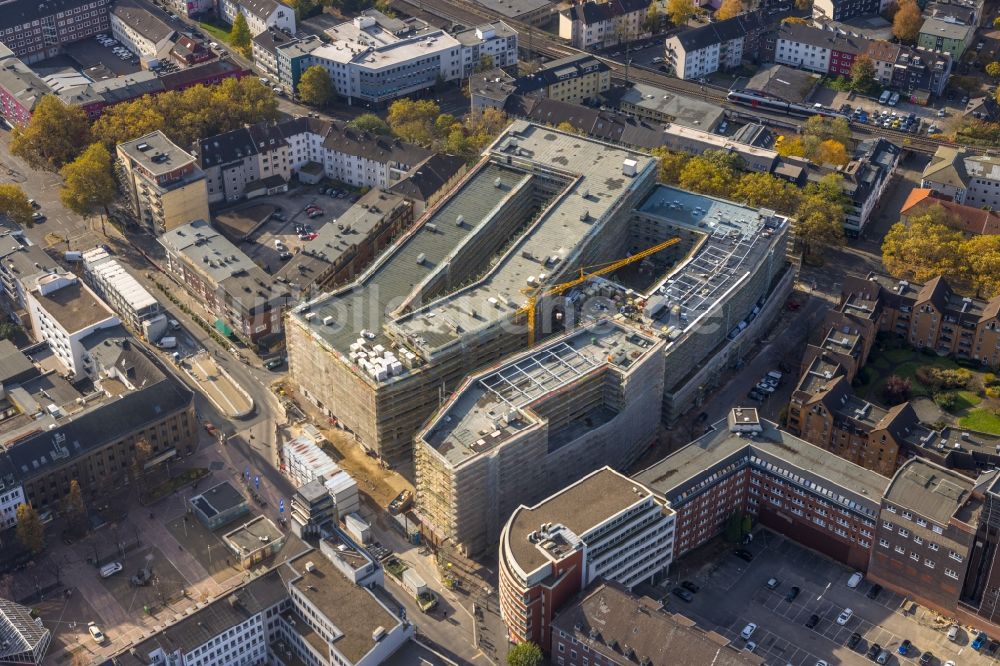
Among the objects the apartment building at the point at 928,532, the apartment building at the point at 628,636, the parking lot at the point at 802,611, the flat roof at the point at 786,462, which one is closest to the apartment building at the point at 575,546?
the apartment building at the point at 628,636

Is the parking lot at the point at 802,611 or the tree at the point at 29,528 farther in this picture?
the tree at the point at 29,528

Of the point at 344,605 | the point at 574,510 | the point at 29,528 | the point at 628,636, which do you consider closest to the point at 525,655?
the point at 628,636

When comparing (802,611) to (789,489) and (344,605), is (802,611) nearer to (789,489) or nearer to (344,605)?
(789,489)

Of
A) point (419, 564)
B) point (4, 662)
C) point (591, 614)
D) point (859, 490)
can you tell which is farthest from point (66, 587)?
point (859, 490)

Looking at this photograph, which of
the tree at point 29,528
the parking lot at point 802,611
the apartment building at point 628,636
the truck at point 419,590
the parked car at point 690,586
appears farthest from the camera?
the tree at point 29,528

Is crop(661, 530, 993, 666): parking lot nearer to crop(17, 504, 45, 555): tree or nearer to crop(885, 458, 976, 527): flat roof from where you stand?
crop(885, 458, 976, 527): flat roof

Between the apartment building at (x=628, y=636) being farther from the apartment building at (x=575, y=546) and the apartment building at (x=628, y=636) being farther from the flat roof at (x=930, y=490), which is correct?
the flat roof at (x=930, y=490)

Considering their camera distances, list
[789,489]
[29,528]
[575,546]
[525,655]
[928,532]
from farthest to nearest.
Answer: [789,489] → [29,528] → [928,532] → [575,546] → [525,655]

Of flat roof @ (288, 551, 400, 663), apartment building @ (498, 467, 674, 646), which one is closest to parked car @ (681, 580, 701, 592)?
apartment building @ (498, 467, 674, 646)
